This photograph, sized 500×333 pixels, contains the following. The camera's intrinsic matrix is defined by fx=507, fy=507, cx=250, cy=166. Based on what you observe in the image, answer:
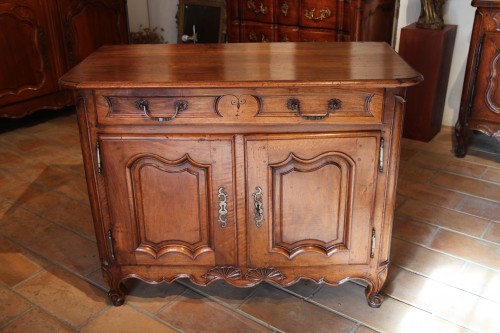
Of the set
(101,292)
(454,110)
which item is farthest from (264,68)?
(454,110)

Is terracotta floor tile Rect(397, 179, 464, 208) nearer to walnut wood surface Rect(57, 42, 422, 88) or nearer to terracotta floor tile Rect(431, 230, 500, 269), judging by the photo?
terracotta floor tile Rect(431, 230, 500, 269)

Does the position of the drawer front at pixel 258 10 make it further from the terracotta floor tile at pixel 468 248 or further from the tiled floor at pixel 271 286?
the terracotta floor tile at pixel 468 248

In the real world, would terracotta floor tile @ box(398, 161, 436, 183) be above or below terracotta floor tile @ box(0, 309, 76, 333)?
below

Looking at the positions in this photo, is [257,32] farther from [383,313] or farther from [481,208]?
[383,313]

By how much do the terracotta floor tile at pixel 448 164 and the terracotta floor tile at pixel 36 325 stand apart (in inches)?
90.4

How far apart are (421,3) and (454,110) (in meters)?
0.87

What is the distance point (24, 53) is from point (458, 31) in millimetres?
3129

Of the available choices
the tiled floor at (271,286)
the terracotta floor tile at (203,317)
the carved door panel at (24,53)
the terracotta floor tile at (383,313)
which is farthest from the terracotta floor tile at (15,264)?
the carved door panel at (24,53)

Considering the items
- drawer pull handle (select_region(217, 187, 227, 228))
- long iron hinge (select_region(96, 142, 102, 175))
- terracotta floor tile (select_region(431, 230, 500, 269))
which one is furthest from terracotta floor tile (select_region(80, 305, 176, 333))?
terracotta floor tile (select_region(431, 230, 500, 269))

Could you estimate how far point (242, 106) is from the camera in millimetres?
1641

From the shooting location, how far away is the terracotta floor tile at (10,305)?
77.5 inches

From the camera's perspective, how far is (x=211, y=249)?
6.15ft

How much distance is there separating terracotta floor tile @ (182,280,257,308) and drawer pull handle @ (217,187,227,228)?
0.38m

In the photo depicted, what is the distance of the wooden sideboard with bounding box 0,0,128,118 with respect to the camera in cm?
364
